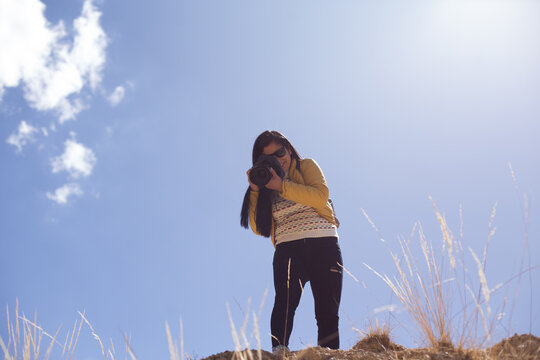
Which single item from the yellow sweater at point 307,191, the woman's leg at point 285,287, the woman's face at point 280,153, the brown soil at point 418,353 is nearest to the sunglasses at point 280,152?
the woman's face at point 280,153

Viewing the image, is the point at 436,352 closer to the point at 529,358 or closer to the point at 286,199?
the point at 529,358

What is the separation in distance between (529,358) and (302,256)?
129cm

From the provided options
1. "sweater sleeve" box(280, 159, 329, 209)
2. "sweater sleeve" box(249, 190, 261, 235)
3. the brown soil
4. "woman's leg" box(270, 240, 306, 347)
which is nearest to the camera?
the brown soil

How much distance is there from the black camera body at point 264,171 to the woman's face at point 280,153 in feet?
0.49

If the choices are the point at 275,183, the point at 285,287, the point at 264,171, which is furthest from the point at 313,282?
the point at 264,171

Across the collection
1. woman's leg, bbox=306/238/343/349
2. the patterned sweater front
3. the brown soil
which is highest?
the patterned sweater front

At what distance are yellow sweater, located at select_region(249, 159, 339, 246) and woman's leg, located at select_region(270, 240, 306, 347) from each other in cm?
24

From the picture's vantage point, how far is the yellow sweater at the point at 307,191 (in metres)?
2.61

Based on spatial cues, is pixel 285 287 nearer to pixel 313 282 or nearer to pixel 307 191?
pixel 313 282

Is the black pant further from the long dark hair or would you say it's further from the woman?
the long dark hair

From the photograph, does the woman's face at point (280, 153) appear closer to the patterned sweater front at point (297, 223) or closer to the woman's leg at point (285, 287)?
the patterned sweater front at point (297, 223)

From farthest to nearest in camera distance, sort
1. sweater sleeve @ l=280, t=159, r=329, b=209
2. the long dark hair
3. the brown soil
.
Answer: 1. the long dark hair
2. sweater sleeve @ l=280, t=159, r=329, b=209
3. the brown soil

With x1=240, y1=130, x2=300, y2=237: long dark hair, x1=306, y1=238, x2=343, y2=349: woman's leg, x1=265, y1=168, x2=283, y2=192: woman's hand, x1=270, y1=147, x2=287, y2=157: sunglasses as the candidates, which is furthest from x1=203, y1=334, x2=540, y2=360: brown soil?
x1=270, y1=147, x2=287, y2=157: sunglasses

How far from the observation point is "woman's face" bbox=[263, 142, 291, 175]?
9.46 ft
